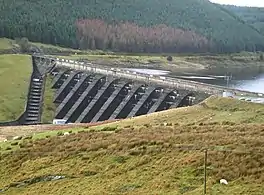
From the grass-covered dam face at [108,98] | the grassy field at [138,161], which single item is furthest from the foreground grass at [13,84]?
the grassy field at [138,161]

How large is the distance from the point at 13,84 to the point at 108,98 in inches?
1102

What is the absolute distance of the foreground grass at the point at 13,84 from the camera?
3359 inches

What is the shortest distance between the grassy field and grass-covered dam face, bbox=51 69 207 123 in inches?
1232

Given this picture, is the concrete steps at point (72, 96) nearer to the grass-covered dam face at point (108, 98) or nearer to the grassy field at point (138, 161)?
the grass-covered dam face at point (108, 98)

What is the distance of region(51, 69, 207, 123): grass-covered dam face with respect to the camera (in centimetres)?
6844

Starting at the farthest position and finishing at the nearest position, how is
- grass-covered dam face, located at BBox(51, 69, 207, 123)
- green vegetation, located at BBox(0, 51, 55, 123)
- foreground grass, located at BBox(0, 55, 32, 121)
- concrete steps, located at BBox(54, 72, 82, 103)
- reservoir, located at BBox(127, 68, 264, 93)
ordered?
reservoir, located at BBox(127, 68, 264, 93)
concrete steps, located at BBox(54, 72, 82, 103)
green vegetation, located at BBox(0, 51, 55, 123)
foreground grass, located at BBox(0, 55, 32, 121)
grass-covered dam face, located at BBox(51, 69, 207, 123)

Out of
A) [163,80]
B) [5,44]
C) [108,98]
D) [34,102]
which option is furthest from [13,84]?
[5,44]

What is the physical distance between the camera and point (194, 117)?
153ft

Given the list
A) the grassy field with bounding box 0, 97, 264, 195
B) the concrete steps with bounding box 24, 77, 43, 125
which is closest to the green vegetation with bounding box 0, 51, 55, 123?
the concrete steps with bounding box 24, 77, 43, 125

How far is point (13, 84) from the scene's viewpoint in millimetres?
98938

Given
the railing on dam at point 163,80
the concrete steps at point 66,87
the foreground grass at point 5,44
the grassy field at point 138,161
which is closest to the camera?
the grassy field at point 138,161

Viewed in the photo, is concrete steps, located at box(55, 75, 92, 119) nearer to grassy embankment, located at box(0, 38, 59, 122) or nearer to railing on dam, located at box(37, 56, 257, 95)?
Result: grassy embankment, located at box(0, 38, 59, 122)

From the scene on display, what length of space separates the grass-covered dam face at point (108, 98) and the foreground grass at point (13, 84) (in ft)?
20.4

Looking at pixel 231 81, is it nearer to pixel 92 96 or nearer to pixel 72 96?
pixel 72 96
